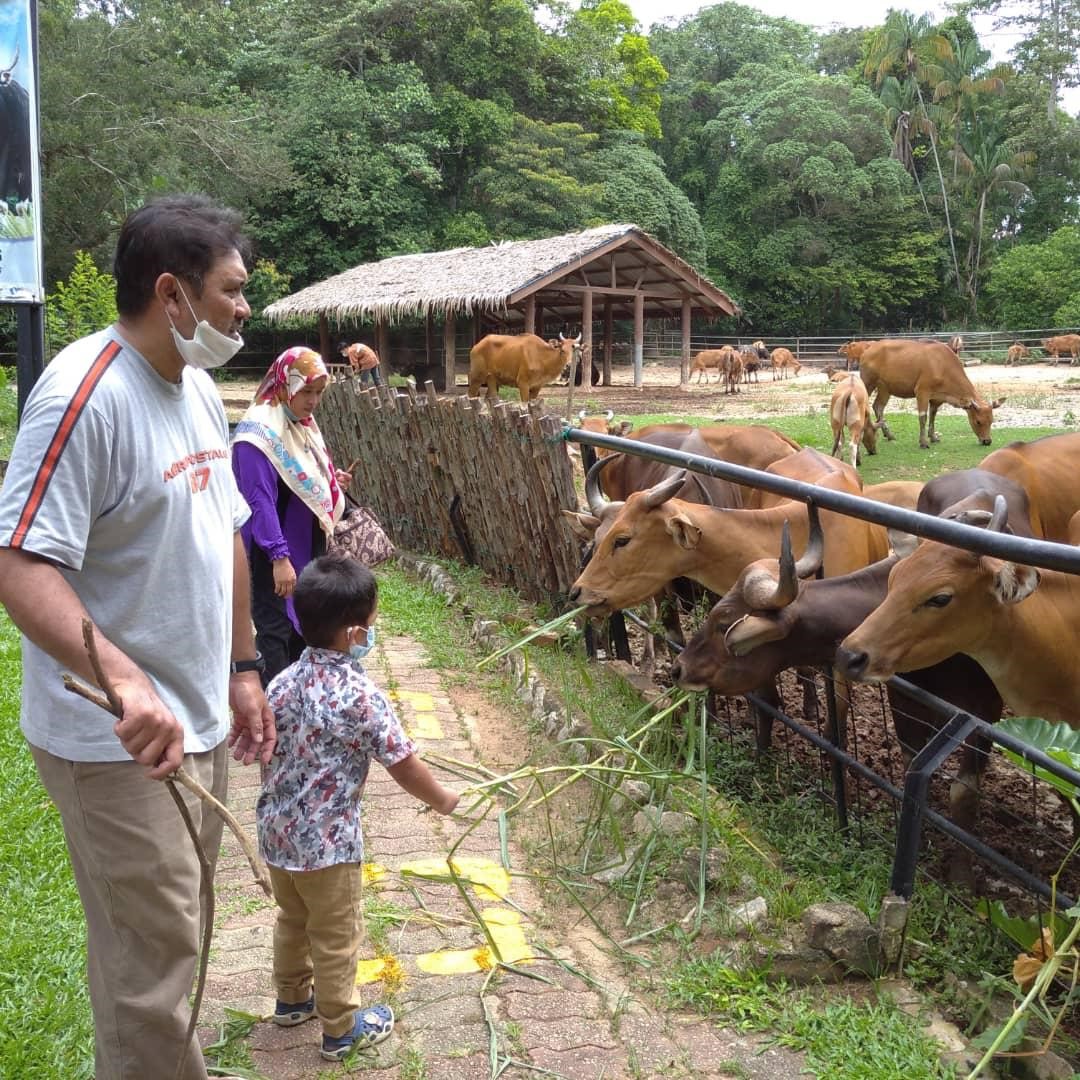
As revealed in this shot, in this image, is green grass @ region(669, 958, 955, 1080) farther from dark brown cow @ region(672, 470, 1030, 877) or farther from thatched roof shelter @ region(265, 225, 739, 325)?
thatched roof shelter @ region(265, 225, 739, 325)

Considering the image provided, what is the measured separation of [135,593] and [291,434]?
7.81 feet

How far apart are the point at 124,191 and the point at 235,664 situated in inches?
1043

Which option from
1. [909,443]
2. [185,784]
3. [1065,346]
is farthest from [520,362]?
[1065,346]

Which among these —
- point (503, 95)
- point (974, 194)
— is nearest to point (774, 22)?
point (974, 194)

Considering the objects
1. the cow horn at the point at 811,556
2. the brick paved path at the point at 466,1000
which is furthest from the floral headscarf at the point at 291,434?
the cow horn at the point at 811,556

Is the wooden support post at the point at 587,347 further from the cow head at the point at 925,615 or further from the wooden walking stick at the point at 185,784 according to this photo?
the wooden walking stick at the point at 185,784

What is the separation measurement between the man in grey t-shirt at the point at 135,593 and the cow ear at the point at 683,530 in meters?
2.79

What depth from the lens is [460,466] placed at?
8.79m

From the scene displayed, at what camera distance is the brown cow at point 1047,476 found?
6.52 m

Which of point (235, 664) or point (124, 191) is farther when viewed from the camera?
point (124, 191)

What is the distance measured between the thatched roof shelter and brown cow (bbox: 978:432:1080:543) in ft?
55.0

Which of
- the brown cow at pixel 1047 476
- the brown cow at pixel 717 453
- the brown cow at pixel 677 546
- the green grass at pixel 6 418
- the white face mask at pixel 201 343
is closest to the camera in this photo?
the white face mask at pixel 201 343

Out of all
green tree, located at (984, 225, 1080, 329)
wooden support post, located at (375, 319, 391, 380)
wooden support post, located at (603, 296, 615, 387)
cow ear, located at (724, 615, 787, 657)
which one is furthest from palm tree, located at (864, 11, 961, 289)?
cow ear, located at (724, 615, 787, 657)

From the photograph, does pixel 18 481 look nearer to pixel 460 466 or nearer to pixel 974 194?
pixel 460 466
